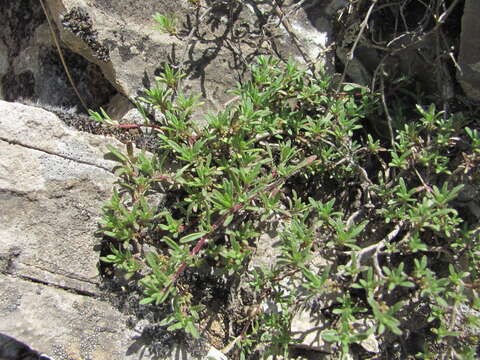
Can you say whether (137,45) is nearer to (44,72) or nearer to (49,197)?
(44,72)

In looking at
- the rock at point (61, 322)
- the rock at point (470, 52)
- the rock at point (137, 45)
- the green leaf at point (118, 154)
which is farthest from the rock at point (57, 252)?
the rock at point (470, 52)

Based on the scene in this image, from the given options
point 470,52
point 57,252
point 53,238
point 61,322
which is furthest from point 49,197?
point 470,52

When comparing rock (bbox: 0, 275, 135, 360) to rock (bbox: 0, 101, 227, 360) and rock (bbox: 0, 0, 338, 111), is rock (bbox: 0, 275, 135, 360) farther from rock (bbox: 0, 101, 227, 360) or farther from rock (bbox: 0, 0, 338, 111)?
rock (bbox: 0, 0, 338, 111)

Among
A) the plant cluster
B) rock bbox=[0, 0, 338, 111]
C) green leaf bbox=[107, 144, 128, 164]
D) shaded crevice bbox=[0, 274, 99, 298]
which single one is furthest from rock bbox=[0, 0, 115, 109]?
shaded crevice bbox=[0, 274, 99, 298]

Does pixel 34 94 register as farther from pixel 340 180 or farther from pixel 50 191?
pixel 340 180

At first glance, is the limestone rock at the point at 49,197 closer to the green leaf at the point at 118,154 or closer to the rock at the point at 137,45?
the green leaf at the point at 118,154

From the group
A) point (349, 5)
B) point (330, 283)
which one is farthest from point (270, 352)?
point (349, 5)

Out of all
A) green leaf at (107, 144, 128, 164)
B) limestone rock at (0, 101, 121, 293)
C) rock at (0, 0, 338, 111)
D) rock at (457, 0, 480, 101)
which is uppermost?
rock at (457, 0, 480, 101)
